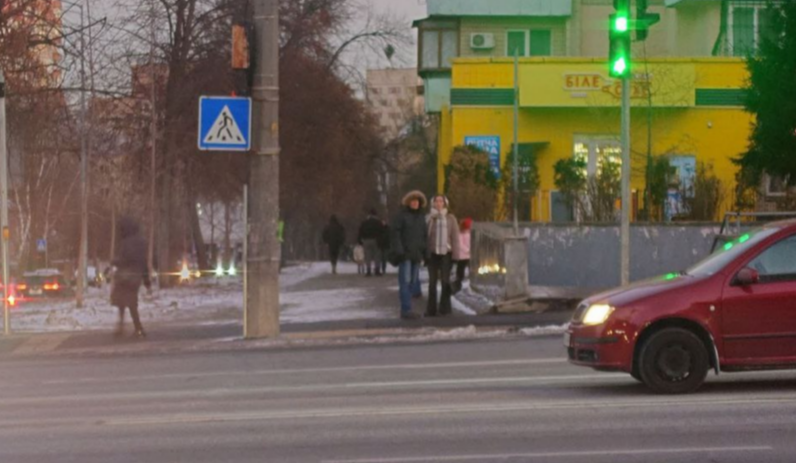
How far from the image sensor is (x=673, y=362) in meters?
11.5

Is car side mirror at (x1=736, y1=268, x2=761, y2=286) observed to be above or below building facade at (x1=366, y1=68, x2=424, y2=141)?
below

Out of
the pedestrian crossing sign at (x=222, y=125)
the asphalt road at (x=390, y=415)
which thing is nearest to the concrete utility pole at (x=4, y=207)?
the pedestrian crossing sign at (x=222, y=125)

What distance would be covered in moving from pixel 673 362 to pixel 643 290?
644 mm

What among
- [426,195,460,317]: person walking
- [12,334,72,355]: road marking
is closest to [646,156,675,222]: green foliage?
[426,195,460,317]: person walking

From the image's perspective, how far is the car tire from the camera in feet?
37.3

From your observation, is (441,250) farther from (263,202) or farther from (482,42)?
(482,42)

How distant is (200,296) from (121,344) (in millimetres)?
11639

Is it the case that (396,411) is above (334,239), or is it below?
below

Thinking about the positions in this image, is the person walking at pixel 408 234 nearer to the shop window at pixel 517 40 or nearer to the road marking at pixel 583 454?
the road marking at pixel 583 454

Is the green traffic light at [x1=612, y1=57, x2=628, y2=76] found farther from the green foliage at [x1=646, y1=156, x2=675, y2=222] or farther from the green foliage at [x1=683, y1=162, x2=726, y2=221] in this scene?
the green foliage at [x1=646, y1=156, x2=675, y2=222]

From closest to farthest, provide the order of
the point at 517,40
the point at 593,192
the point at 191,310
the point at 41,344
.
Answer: the point at 41,344 → the point at 593,192 → the point at 191,310 → the point at 517,40

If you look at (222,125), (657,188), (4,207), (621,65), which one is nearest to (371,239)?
(657,188)

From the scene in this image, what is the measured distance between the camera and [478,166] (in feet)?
107

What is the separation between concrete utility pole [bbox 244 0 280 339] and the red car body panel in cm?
764
